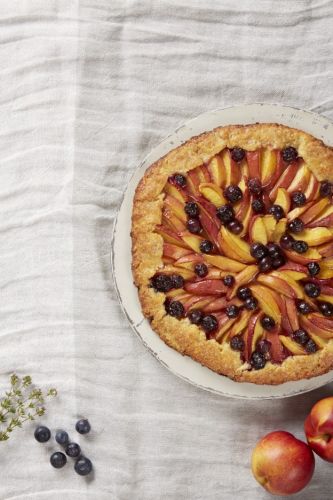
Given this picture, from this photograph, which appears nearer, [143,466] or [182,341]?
[182,341]

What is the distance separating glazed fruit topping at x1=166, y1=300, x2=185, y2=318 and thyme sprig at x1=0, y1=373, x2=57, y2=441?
2.26ft

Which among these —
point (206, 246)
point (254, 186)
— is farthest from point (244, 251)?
point (254, 186)

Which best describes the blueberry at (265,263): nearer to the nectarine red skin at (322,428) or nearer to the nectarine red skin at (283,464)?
the nectarine red skin at (322,428)

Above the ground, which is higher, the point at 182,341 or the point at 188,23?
the point at 188,23

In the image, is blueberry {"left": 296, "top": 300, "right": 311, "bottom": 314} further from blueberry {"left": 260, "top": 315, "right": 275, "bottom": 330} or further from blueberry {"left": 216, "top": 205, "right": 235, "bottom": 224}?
blueberry {"left": 216, "top": 205, "right": 235, "bottom": 224}

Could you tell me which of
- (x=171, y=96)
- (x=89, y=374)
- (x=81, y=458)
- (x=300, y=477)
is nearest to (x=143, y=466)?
(x=81, y=458)

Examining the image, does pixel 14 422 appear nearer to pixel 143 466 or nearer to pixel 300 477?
pixel 143 466

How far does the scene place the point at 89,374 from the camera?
3281 mm

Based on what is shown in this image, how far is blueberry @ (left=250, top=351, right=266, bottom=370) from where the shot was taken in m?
2.96

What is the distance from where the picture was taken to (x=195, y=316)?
2977 millimetres

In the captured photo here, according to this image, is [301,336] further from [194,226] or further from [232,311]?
[194,226]

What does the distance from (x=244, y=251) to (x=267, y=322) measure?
0.30 meters

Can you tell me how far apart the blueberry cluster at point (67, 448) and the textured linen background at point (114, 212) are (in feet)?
0.16

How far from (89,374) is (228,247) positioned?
2.86 feet
